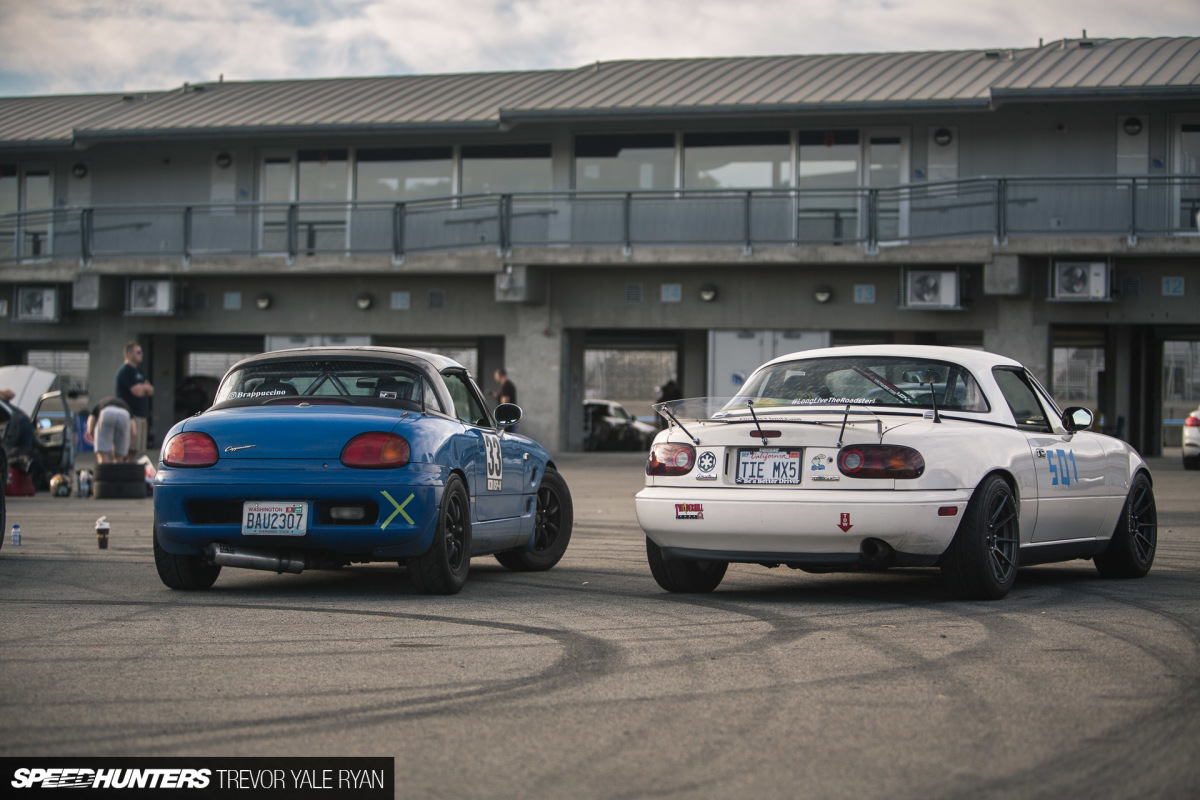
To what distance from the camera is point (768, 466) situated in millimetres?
7434

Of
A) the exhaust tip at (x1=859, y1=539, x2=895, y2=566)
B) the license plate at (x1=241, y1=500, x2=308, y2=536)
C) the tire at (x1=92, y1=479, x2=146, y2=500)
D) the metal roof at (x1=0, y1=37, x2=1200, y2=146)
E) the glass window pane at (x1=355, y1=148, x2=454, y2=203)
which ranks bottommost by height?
the tire at (x1=92, y1=479, x2=146, y2=500)

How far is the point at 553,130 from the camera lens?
28.8m

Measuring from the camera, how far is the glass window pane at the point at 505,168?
1144 inches

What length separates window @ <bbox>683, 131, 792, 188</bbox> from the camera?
27703mm

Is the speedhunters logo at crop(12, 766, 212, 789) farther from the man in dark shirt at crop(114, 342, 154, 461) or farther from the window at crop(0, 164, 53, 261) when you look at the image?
the window at crop(0, 164, 53, 261)

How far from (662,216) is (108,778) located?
2294 centimetres

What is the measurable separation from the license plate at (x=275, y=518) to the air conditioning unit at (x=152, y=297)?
2290 centimetres

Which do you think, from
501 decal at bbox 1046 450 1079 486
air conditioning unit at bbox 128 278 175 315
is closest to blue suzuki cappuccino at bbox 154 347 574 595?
501 decal at bbox 1046 450 1079 486

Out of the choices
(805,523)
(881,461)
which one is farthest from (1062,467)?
(805,523)

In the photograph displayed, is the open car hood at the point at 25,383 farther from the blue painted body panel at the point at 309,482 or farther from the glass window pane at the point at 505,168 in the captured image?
the blue painted body panel at the point at 309,482

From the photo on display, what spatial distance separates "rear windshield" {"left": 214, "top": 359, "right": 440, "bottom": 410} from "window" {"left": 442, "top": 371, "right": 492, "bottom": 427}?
36cm

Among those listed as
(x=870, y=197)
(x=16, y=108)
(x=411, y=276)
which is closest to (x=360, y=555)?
(x=870, y=197)

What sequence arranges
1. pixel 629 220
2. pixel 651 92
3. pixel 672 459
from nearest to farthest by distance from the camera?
pixel 672 459
pixel 629 220
pixel 651 92

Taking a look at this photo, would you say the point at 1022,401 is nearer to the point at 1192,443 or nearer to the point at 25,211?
the point at 1192,443
